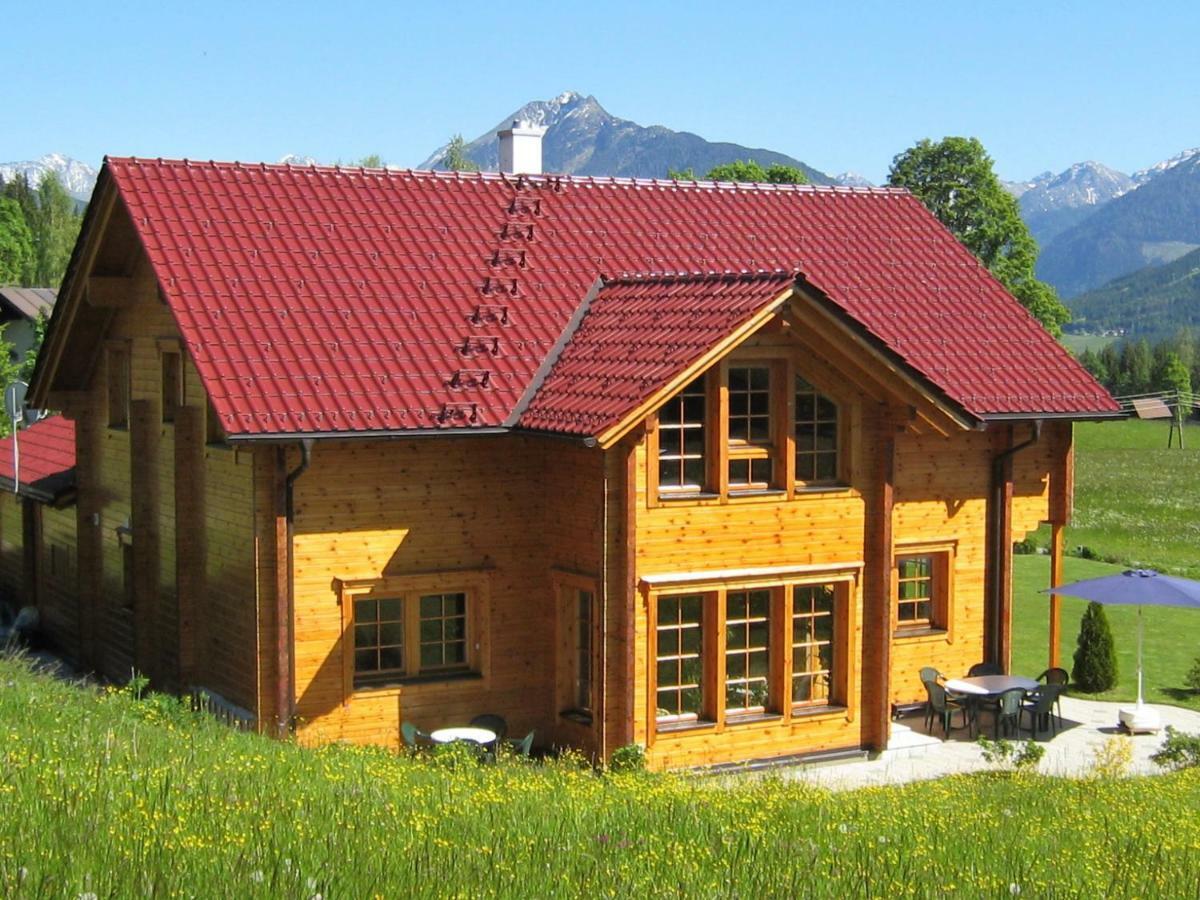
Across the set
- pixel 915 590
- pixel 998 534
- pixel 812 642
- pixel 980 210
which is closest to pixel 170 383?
pixel 812 642

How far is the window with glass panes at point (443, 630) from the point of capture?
17.8 metres

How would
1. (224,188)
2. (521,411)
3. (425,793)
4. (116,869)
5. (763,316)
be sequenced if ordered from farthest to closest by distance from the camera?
(224,188) < (521,411) < (763,316) < (425,793) < (116,869)

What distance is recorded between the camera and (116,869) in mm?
7070

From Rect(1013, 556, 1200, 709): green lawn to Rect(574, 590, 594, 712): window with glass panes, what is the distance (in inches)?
334

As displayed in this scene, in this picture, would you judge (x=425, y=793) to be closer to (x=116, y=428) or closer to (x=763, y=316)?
(x=763, y=316)

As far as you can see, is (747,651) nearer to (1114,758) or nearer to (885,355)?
(885,355)

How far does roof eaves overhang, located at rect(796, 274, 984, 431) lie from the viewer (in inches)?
663

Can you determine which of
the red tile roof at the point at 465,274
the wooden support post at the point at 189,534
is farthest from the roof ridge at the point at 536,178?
the wooden support post at the point at 189,534

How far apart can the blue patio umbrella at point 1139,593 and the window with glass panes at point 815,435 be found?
3.97 m

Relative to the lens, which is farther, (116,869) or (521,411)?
(521,411)

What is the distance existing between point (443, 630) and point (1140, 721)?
8.95m

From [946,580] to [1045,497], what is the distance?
1.89 metres

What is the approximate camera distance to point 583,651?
58.1 feet

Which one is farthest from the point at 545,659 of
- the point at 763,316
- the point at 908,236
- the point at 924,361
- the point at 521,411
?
the point at 908,236
